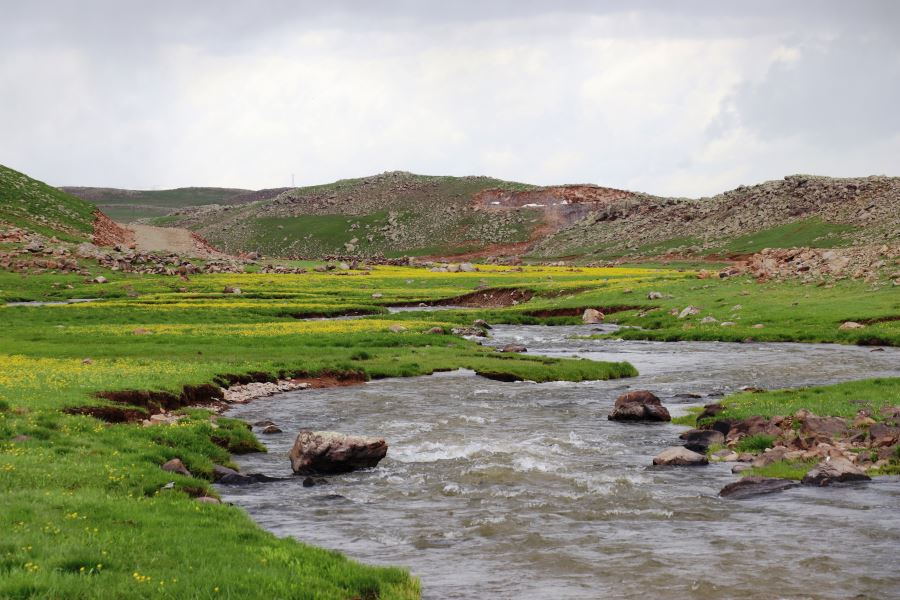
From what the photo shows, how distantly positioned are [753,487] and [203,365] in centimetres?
3023

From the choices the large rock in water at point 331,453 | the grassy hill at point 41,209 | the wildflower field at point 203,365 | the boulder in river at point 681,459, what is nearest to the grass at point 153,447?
the wildflower field at point 203,365

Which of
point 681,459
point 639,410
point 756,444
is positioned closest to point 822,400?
point 756,444

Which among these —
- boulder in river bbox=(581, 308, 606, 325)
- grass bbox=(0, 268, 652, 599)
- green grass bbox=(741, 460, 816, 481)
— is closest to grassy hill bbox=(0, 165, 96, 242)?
grass bbox=(0, 268, 652, 599)

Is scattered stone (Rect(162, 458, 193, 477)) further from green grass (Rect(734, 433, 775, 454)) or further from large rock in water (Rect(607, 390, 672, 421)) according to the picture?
large rock in water (Rect(607, 390, 672, 421))

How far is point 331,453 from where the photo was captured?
989 inches

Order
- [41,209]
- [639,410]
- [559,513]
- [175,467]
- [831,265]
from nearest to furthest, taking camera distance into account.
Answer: [559,513] < [175,467] < [639,410] < [831,265] < [41,209]

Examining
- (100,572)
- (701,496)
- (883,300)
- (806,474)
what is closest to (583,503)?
(701,496)

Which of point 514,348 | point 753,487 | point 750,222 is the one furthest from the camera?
point 750,222

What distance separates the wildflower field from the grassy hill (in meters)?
26.6

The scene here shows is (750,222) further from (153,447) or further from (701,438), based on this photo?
(153,447)

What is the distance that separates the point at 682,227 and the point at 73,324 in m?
135

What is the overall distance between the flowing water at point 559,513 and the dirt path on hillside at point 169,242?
12161 cm

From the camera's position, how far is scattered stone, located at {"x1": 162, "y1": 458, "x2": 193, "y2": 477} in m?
22.2

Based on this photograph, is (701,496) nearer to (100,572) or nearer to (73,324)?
(100,572)
